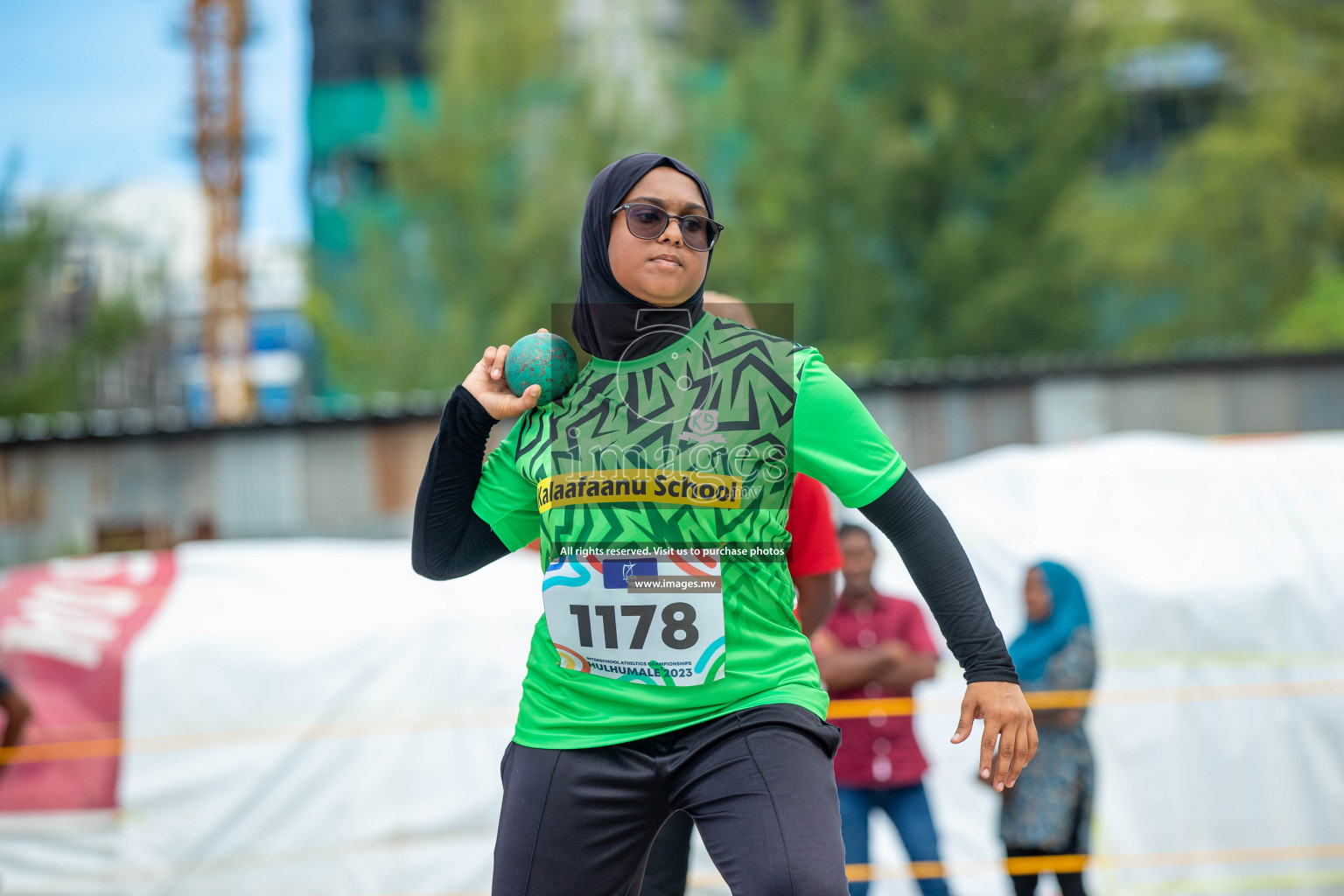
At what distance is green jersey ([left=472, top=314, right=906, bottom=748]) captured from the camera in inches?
75.2

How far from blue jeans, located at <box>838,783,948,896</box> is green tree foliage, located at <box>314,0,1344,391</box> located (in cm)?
1509

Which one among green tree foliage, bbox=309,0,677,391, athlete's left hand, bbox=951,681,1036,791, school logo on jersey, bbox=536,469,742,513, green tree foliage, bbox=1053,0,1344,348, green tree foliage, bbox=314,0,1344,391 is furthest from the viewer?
green tree foliage, bbox=309,0,677,391

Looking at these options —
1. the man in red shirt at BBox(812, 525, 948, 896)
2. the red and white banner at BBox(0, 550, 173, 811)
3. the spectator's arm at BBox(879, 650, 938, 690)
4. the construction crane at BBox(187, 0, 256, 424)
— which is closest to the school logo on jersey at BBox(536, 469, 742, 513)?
the man in red shirt at BBox(812, 525, 948, 896)

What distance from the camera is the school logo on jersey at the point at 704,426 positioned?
1.93m

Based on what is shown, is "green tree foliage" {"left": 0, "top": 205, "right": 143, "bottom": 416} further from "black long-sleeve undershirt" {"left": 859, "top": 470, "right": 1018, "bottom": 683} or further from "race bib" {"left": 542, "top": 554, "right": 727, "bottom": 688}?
"black long-sleeve undershirt" {"left": 859, "top": 470, "right": 1018, "bottom": 683}

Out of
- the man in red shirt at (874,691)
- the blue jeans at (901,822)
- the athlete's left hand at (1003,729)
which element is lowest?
the blue jeans at (901,822)

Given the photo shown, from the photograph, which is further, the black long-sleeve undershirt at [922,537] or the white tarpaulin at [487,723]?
the white tarpaulin at [487,723]

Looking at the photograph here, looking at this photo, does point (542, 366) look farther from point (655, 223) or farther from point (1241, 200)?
point (1241, 200)

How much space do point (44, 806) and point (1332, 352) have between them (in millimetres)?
9904

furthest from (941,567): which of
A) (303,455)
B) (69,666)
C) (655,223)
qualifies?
(303,455)

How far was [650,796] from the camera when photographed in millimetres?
1930

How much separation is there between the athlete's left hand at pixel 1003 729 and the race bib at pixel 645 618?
0.39 meters

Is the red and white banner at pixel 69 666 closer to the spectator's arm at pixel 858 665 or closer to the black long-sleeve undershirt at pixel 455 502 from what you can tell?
the spectator's arm at pixel 858 665

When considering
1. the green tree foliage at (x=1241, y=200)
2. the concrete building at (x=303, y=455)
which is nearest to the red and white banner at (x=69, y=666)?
the concrete building at (x=303, y=455)
